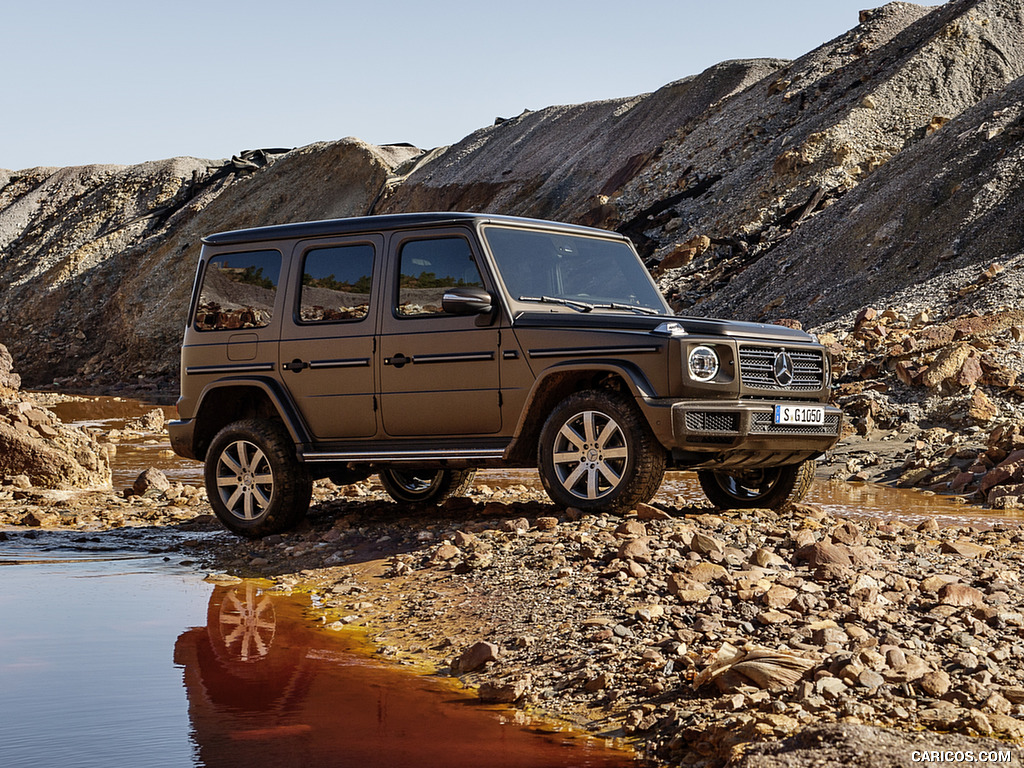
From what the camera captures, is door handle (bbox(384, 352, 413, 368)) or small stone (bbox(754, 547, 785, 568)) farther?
door handle (bbox(384, 352, 413, 368))

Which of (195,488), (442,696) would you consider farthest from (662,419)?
(195,488)

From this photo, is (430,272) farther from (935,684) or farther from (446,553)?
(935,684)

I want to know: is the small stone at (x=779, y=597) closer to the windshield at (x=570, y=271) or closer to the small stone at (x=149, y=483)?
the windshield at (x=570, y=271)

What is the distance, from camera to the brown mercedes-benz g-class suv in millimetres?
7746

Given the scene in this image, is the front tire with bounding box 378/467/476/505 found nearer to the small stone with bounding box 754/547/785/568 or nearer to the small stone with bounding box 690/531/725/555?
the small stone with bounding box 690/531/725/555

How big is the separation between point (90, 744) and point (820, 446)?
210 inches

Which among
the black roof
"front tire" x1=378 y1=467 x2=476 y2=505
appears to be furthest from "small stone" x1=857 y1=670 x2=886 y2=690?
"front tire" x1=378 y1=467 x2=476 y2=505

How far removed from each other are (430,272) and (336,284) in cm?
81

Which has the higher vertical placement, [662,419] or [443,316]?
[443,316]

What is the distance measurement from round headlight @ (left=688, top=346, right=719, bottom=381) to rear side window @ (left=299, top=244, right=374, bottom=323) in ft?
8.16

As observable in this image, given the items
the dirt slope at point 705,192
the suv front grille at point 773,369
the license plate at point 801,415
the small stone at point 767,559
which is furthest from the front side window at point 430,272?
the dirt slope at point 705,192

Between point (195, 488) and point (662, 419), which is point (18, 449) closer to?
point (195, 488)

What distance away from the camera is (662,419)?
7.52 metres

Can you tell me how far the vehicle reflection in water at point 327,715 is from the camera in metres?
4.29
